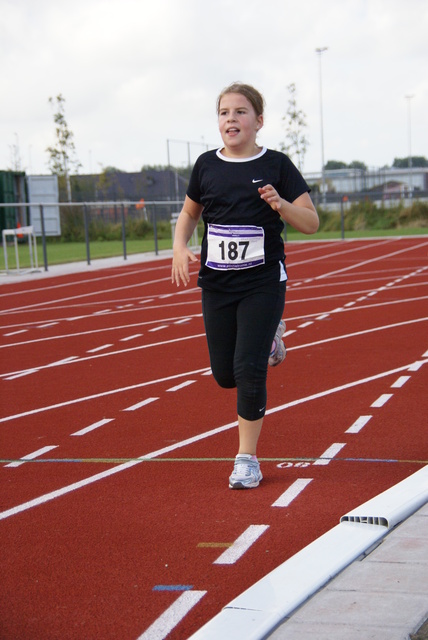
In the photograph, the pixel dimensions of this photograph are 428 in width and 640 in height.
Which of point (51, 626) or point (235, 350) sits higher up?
point (235, 350)

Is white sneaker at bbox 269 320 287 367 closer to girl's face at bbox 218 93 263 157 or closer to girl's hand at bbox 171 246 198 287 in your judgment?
girl's hand at bbox 171 246 198 287

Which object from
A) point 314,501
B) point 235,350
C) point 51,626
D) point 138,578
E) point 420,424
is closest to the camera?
point 51,626

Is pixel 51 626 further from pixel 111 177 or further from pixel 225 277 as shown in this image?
pixel 111 177

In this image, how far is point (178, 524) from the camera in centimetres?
456

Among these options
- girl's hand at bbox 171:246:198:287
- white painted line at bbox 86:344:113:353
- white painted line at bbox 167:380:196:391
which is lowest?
white painted line at bbox 86:344:113:353

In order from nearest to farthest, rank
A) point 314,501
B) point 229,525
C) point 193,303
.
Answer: point 229,525 → point 314,501 → point 193,303

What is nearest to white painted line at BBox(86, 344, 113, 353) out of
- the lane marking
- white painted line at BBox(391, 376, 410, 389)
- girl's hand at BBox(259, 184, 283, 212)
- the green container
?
the lane marking

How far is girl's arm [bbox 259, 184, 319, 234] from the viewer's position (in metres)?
4.74

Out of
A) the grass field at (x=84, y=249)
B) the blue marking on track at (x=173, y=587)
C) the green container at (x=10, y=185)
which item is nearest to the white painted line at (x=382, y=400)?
the blue marking on track at (x=173, y=587)

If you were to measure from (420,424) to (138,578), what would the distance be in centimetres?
303

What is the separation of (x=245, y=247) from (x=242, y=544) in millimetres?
1505

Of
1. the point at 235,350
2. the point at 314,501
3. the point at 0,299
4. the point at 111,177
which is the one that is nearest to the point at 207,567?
the point at 314,501

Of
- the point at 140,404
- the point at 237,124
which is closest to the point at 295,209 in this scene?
the point at 237,124

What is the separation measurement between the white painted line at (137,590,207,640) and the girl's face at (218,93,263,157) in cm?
230
